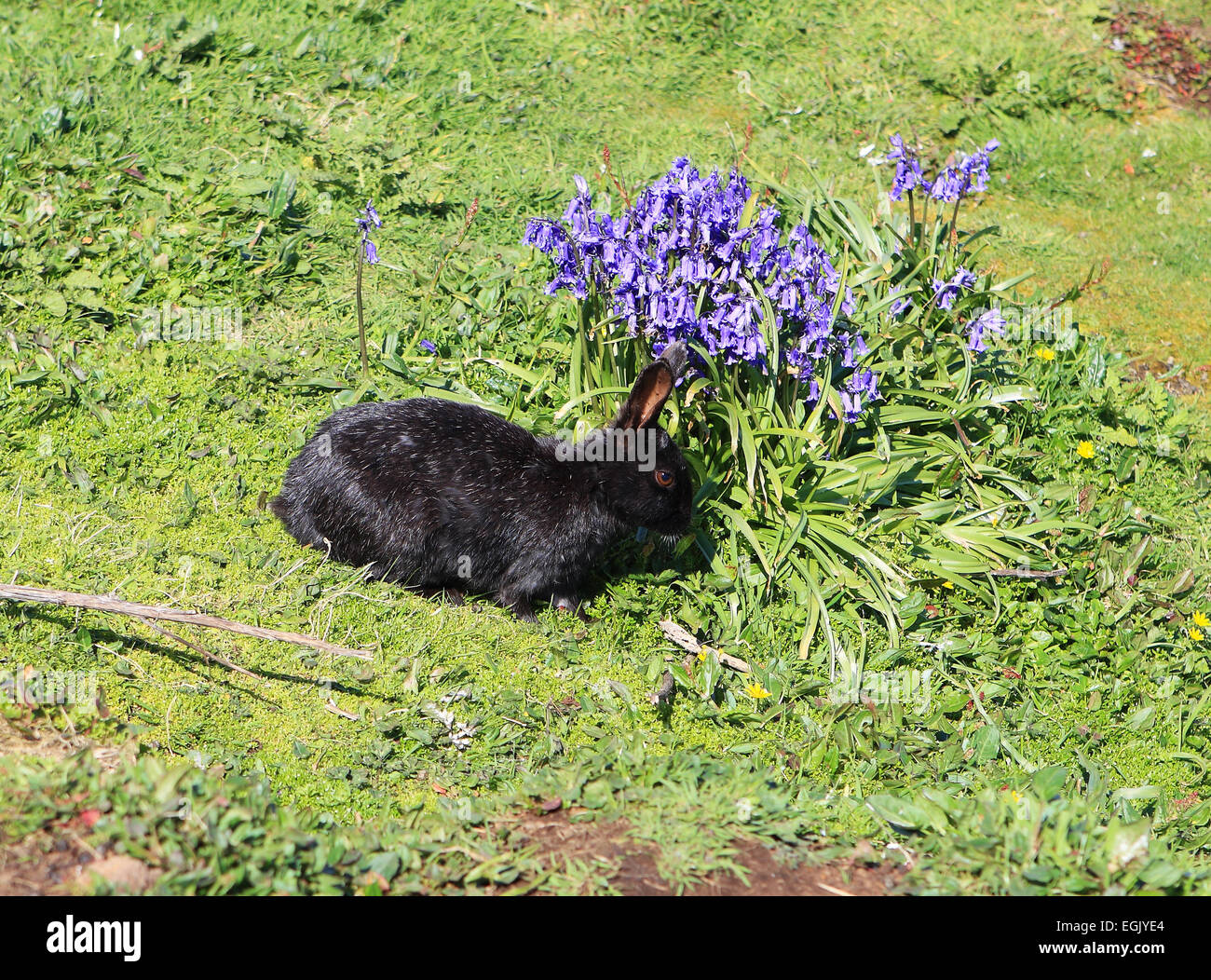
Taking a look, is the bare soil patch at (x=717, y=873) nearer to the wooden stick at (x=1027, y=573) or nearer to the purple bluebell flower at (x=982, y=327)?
the wooden stick at (x=1027, y=573)

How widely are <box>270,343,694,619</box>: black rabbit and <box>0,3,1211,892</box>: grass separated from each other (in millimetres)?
214

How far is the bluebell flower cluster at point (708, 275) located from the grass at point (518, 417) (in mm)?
1048

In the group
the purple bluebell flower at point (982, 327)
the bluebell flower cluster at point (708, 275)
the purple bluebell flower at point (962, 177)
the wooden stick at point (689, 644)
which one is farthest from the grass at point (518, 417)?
the purple bluebell flower at point (962, 177)

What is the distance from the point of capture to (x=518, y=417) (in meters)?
6.25

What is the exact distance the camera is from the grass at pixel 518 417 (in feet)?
13.2

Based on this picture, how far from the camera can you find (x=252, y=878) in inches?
127

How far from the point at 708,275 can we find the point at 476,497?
1.54 meters

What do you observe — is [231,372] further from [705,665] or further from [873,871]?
[873,871]

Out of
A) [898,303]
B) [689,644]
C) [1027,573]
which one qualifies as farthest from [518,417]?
[1027,573]

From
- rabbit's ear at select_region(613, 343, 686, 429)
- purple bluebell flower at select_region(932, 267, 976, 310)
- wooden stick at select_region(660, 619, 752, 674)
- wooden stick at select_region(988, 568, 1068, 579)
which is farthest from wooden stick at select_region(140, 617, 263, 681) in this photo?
purple bluebell flower at select_region(932, 267, 976, 310)
